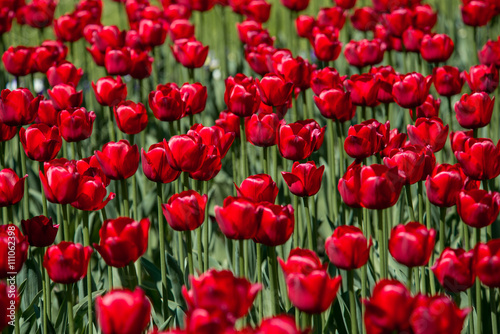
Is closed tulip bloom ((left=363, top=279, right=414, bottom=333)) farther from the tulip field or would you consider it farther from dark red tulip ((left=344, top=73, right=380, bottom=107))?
Result: dark red tulip ((left=344, top=73, right=380, bottom=107))

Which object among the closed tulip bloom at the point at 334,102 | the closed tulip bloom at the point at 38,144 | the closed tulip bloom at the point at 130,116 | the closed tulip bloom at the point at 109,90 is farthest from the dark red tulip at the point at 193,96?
the closed tulip bloom at the point at 38,144

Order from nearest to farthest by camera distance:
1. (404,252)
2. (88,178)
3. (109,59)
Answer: (404,252) < (88,178) < (109,59)

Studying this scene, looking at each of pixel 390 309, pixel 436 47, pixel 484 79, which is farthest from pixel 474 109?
pixel 390 309

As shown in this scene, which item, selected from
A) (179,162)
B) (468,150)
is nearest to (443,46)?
(468,150)

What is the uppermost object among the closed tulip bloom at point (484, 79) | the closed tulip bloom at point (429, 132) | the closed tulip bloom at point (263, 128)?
the closed tulip bloom at point (484, 79)

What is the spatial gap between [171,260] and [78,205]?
20.4 inches

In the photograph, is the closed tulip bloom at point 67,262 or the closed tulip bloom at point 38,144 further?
the closed tulip bloom at point 38,144

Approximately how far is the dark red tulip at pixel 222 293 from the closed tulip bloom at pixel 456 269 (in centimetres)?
59

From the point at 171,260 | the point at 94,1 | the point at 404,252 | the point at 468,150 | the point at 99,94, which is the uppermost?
the point at 94,1

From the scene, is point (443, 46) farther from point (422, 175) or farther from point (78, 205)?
point (78, 205)

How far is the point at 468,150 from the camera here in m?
2.21

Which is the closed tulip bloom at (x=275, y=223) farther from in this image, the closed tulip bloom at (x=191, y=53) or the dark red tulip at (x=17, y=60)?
the dark red tulip at (x=17, y=60)

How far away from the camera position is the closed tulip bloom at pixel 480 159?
216 centimetres

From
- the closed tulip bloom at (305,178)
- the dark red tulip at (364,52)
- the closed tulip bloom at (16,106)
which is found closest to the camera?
the closed tulip bloom at (305,178)
